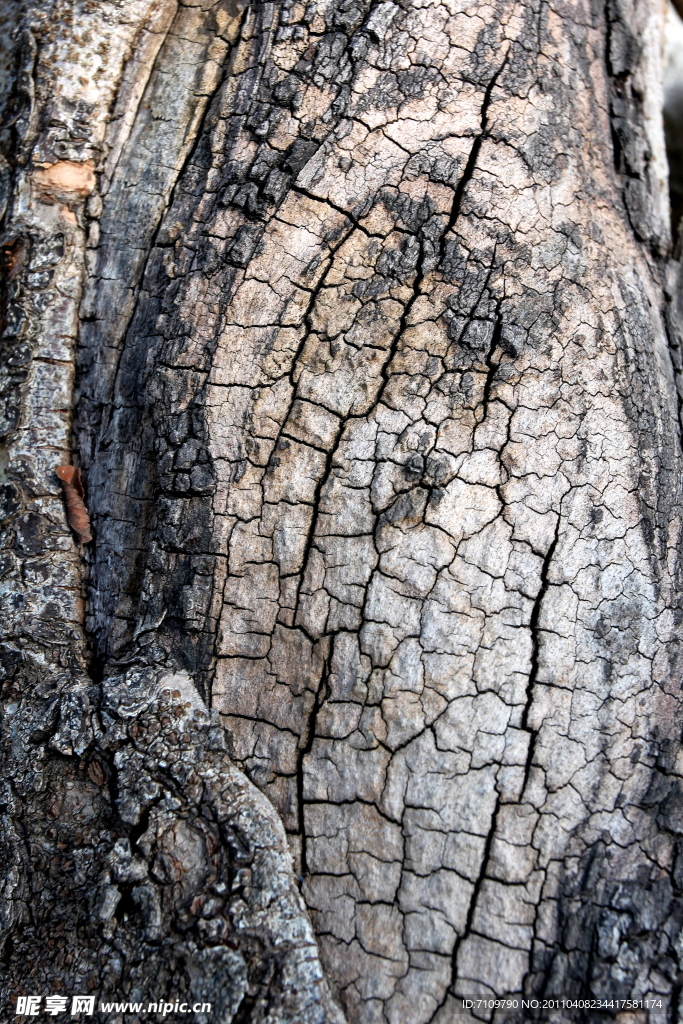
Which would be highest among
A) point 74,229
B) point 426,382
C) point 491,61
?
point 491,61

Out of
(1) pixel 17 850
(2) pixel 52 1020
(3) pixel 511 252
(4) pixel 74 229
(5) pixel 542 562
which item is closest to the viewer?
A: (2) pixel 52 1020

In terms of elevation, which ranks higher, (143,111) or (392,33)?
(392,33)

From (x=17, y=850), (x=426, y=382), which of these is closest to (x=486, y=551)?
(x=426, y=382)

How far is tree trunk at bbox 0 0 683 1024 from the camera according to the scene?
1429 millimetres

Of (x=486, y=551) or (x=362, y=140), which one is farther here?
(x=362, y=140)

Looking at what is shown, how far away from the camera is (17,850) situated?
1521mm

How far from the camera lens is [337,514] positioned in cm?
164

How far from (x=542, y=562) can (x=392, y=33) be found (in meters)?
1.52

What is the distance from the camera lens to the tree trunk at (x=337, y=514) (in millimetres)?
1429

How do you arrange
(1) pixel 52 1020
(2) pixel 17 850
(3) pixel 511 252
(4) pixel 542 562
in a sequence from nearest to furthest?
(1) pixel 52 1020, (2) pixel 17 850, (4) pixel 542 562, (3) pixel 511 252

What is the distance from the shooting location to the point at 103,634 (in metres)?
1.75

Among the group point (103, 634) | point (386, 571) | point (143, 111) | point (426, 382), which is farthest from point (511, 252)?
point (103, 634)

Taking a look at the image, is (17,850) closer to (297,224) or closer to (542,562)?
(542,562)

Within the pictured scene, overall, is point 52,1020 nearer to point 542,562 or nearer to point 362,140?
point 542,562
